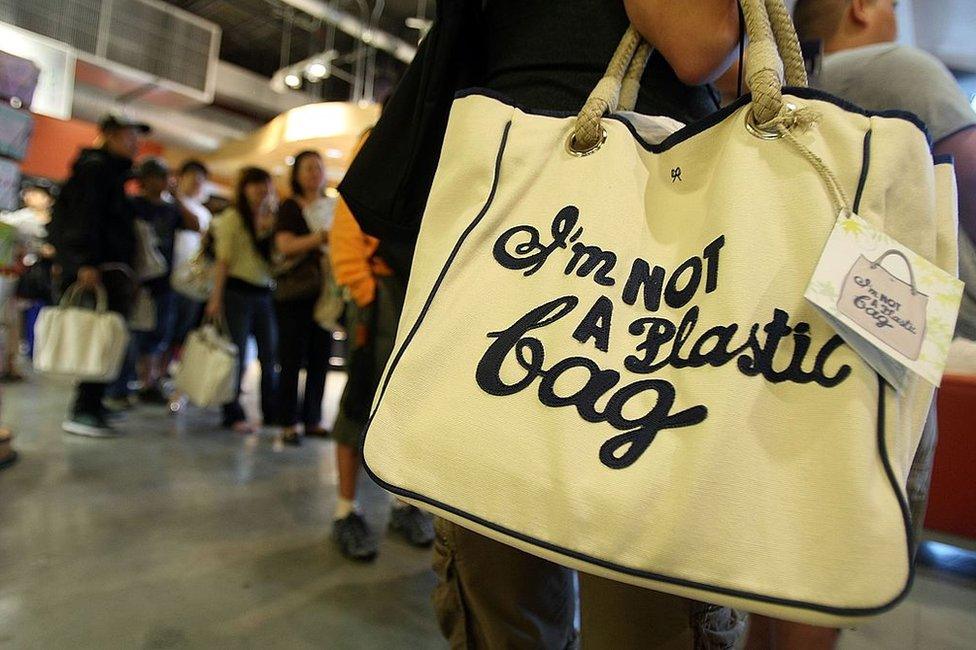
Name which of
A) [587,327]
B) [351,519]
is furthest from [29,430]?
[587,327]

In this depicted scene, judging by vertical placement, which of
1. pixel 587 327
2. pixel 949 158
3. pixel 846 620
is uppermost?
pixel 949 158

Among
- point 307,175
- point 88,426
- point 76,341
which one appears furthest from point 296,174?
point 88,426

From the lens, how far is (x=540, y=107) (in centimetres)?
65

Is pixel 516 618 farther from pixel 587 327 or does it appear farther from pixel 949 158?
pixel 949 158

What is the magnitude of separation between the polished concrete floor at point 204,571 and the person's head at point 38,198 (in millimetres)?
3288

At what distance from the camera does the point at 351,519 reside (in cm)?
160

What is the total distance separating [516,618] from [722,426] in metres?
0.48

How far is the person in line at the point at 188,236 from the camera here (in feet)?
10.9

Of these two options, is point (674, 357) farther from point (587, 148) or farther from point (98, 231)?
point (98, 231)

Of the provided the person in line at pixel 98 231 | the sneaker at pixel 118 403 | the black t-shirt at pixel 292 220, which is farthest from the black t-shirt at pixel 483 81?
the sneaker at pixel 118 403

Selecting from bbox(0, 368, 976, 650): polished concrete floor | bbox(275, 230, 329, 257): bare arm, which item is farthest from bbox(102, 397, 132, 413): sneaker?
bbox(275, 230, 329, 257): bare arm

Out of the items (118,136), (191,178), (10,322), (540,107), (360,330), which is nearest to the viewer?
(540,107)

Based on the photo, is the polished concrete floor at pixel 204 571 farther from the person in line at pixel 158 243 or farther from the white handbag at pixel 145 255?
the person in line at pixel 158 243

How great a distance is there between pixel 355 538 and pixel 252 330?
1.88 metres
